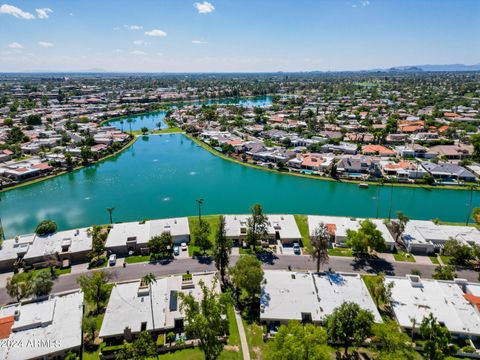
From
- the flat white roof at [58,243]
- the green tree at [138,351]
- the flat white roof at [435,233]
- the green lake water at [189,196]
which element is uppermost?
the green tree at [138,351]

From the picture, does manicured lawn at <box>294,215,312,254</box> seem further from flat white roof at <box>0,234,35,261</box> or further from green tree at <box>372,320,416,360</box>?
flat white roof at <box>0,234,35,261</box>

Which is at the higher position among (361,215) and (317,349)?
(317,349)

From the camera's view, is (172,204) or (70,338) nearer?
(70,338)

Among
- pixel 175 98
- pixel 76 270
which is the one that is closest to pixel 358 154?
pixel 76 270

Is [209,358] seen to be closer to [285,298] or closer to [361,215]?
[285,298]

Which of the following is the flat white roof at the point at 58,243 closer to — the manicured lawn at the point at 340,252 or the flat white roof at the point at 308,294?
the flat white roof at the point at 308,294

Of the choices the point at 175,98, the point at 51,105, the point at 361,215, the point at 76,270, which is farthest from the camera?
the point at 175,98

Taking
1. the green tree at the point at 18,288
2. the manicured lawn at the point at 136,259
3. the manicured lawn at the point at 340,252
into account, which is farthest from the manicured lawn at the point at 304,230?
the green tree at the point at 18,288
